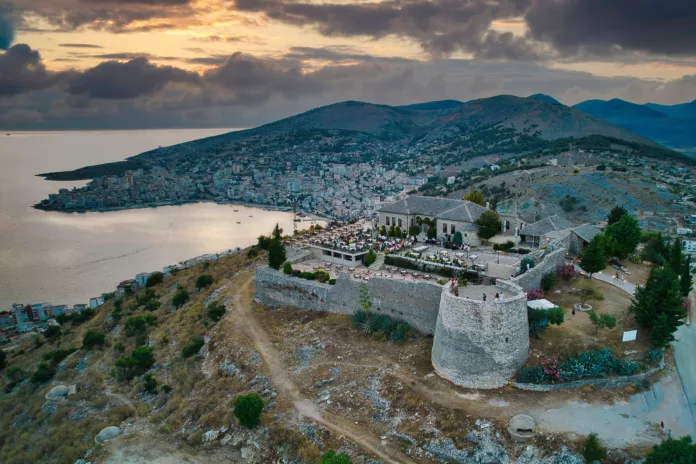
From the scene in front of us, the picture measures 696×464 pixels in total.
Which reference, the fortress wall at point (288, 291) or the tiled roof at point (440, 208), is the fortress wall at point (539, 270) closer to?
the tiled roof at point (440, 208)

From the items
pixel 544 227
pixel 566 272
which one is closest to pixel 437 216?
pixel 544 227

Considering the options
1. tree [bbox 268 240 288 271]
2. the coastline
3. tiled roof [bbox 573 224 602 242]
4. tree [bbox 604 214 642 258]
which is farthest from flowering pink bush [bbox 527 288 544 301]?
the coastline

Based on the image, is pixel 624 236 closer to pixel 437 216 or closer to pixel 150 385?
pixel 437 216

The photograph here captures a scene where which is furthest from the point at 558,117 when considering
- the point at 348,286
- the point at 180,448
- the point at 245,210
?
the point at 180,448

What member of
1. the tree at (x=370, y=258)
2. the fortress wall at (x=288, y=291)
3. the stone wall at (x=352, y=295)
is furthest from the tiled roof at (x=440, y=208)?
the fortress wall at (x=288, y=291)

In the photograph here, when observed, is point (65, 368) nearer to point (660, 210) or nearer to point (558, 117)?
point (660, 210)

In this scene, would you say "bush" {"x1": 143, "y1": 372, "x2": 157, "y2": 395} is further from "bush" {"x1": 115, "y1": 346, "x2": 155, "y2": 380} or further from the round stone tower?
the round stone tower
